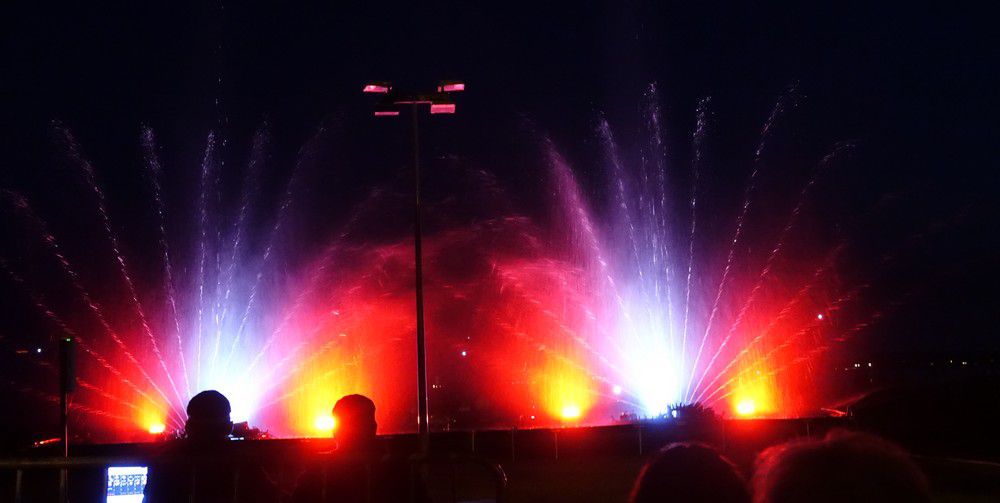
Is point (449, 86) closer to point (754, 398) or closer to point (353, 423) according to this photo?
point (353, 423)

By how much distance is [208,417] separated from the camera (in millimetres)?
Answer: 4895

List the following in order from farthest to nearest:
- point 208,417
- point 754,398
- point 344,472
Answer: point 754,398 < point 208,417 < point 344,472

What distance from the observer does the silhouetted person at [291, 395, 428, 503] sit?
185 inches

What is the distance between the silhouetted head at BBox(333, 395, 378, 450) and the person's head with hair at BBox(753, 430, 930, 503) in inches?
124

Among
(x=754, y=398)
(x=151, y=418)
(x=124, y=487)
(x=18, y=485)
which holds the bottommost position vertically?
(x=754, y=398)

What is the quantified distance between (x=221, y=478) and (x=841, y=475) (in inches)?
170

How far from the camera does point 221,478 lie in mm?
5191

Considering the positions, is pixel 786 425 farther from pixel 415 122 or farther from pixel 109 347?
pixel 109 347

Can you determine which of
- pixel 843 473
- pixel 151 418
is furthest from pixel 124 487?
pixel 151 418

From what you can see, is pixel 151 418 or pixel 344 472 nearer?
pixel 344 472

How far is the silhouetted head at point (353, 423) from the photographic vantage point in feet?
→ 15.4

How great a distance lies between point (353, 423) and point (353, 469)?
0.85ft

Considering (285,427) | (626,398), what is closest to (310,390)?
(285,427)

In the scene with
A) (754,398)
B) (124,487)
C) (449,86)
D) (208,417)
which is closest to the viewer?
(208,417)
